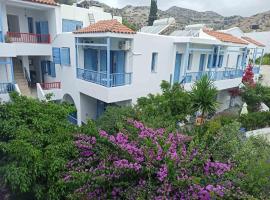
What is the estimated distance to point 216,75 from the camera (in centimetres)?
1756

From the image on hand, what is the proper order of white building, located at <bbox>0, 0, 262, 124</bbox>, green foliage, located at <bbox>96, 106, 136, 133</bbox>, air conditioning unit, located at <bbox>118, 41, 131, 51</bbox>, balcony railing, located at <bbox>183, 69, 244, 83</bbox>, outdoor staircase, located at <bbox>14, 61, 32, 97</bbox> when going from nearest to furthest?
1. green foliage, located at <bbox>96, 106, 136, 133</bbox>
2. white building, located at <bbox>0, 0, 262, 124</bbox>
3. air conditioning unit, located at <bbox>118, 41, 131, 51</bbox>
4. outdoor staircase, located at <bbox>14, 61, 32, 97</bbox>
5. balcony railing, located at <bbox>183, 69, 244, 83</bbox>

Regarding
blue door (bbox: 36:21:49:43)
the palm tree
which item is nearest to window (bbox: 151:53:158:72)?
the palm tree

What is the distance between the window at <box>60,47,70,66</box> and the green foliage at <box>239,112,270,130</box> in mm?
11876

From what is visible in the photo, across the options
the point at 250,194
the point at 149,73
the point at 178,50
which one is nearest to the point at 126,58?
the point at 149,73

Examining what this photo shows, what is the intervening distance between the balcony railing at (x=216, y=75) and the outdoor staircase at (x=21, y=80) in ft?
37.1

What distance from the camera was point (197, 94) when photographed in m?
10.7

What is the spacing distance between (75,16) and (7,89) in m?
8.51

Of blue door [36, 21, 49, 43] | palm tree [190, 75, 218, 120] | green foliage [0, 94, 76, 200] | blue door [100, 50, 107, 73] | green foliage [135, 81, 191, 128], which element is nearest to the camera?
green foliage [0, 94, 76, 200]

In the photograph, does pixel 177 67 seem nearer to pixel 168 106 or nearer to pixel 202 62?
pixel 202 62

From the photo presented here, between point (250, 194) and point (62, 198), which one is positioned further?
point (62, 198)

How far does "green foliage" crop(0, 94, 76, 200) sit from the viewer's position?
6238 millimetres

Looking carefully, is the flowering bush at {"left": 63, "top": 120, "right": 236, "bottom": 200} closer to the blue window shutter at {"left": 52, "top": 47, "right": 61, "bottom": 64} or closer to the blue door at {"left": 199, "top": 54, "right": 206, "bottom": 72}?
the blue window shutter at {"left": 52, "top": 47, "right": 61, "bottom": 64}

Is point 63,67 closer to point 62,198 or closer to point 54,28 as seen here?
point 54,28

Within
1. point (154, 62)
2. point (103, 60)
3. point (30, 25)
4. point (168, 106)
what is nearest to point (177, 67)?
point (154, 62)
